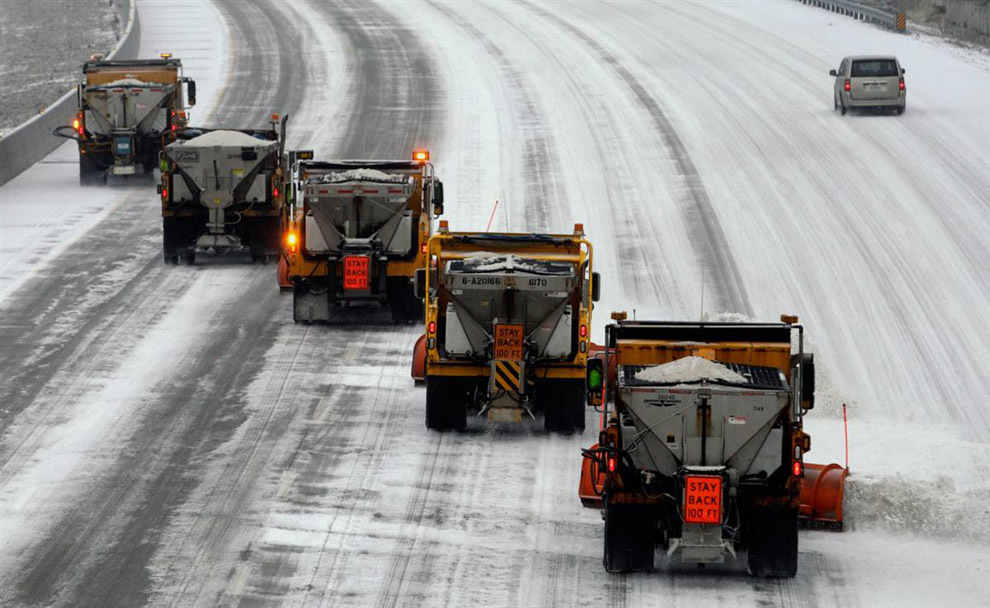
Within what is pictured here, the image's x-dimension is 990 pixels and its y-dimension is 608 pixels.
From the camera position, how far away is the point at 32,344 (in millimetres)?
22531

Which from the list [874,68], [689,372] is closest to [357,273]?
[689,372]

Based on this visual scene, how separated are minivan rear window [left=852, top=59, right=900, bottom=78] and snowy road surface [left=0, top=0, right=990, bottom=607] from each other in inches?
42.0

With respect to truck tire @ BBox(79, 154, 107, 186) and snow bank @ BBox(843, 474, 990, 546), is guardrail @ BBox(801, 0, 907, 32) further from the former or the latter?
snow bank @ BBox(843, 474, 990, 546)

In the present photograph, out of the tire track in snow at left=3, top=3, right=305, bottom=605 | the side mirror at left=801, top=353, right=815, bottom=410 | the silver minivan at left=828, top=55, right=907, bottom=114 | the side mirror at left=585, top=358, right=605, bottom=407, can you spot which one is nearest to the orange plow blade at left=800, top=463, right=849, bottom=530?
the side mirror at left=801, top=353, right=815, bottom=410

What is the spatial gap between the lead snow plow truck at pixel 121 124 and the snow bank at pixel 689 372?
21.5m

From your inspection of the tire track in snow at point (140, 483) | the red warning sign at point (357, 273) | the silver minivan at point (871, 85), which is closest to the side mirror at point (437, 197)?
the red warning sign at point (357, 273)

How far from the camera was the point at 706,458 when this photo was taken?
1389 cm

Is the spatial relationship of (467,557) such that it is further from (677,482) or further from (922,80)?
(922,80)

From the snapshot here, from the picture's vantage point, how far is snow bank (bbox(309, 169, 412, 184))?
76.5 feet

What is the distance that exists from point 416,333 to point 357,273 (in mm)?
1138

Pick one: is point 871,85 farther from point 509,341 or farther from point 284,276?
point 509,341

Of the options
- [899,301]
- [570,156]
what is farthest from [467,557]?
[570,156]

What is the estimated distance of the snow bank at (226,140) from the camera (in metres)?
27.1

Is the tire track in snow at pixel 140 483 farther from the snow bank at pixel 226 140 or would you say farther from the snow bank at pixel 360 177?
the snow bank at pixel 360 177
